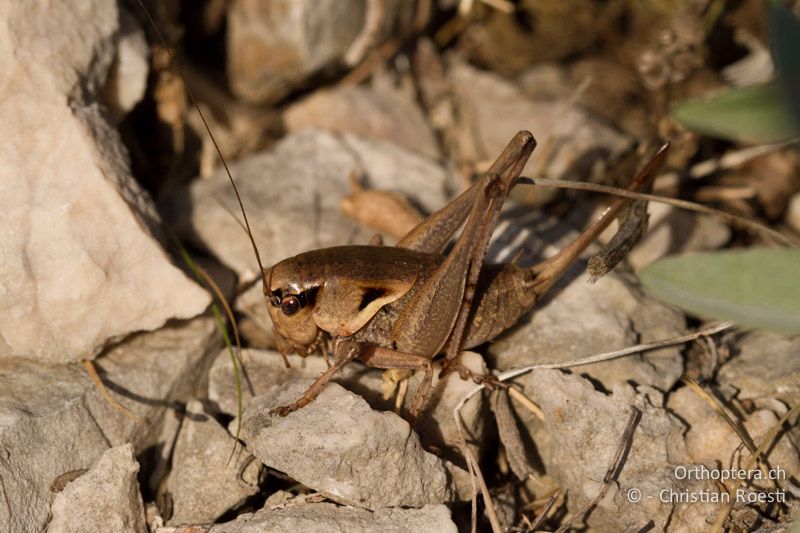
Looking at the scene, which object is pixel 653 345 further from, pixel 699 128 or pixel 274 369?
pixel 274 369

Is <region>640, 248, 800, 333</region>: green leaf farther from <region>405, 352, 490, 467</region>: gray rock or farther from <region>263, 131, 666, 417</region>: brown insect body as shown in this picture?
<region>405, 352, 490, 467</region>: gray rock

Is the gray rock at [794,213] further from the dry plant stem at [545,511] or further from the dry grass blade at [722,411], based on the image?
the dry plant stem at [545,511]

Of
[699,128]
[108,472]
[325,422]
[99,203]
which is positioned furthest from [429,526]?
[99,203]

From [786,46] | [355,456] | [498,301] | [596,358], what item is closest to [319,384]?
[355,456]

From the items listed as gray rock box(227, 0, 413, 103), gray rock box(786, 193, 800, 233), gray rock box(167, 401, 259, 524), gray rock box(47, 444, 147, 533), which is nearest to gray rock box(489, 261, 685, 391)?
gray rock box(167, 401, 259, 524)

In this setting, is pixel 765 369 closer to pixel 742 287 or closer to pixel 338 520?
pixel 742 287
